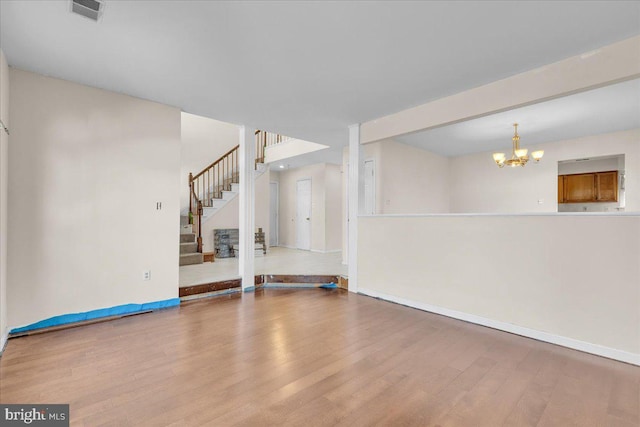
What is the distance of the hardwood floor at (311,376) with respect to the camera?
1804mm

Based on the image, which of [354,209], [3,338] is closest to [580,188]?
[354,209]

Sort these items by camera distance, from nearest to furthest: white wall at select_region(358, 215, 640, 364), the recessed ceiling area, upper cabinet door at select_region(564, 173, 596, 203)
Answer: white wall at select_region(358, 215, 640, 364) → the recessed ceiling area → upper cabinet door at select_region(564, 173, 596, 203)

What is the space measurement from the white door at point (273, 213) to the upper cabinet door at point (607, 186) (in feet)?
27.1

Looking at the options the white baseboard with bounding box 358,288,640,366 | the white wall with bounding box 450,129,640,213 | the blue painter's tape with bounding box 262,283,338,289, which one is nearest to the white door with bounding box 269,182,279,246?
the blue painter's tape with bounding box 262,283,338,289

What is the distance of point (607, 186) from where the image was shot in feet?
21.0

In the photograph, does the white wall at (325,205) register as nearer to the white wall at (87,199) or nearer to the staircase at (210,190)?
the staircase at (210,190)

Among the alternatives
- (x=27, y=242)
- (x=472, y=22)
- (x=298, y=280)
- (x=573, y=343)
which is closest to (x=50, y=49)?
(x=27, y=242)

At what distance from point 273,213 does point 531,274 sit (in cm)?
762

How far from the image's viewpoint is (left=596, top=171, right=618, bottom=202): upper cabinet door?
20.6ft

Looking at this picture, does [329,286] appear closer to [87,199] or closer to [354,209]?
[354,209]

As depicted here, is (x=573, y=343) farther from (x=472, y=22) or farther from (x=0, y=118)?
(x=0, y=118)

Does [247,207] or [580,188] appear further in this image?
[580,188]

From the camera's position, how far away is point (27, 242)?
3006 mm

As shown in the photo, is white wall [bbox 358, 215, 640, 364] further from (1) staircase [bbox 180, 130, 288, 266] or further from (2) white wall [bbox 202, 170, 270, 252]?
(2) white wall [bbox 202, 170, 270, 252]
